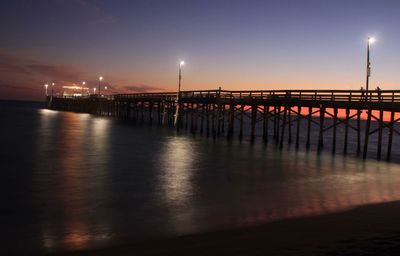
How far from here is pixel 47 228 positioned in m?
9.80

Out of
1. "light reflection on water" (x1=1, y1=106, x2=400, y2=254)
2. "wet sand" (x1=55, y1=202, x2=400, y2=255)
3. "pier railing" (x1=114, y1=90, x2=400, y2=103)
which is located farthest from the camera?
"pier railing" (x1=114, y1=90, x2=400, y2=103)

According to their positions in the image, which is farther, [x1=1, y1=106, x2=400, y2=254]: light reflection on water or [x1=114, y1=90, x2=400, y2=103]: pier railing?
[x1=114, y1=90, x2=400, y2=103]: pier railing

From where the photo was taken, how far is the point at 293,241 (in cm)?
868

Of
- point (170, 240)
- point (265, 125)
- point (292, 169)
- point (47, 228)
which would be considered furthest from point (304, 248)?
point (265, 125)

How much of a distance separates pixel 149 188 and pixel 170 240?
6369 millimetres

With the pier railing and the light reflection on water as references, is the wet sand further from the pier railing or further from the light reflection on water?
the pier railing

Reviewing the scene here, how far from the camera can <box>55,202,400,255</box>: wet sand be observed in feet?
26.1

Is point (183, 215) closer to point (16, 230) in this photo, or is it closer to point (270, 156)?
point (16, 230)

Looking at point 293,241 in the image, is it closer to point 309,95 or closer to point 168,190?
point 168,190

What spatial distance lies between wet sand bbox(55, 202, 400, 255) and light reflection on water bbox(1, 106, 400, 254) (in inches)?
26.5

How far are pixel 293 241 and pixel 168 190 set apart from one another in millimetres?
6865

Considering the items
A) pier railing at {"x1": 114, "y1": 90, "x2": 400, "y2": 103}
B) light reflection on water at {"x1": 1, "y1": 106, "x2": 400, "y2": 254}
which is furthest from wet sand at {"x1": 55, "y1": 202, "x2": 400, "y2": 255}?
pier railing at {"x1": 114, "y1": 90, "x2": 400, "y2": 103}

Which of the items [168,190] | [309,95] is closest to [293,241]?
[168,190]

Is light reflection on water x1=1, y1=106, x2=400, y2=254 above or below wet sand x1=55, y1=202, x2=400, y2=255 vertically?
below
